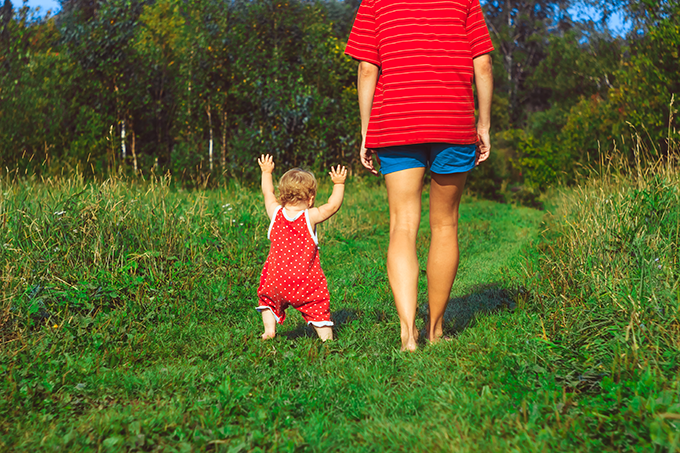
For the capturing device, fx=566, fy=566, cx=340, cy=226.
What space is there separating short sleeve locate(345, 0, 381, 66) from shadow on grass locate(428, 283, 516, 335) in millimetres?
1767

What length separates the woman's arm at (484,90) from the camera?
10.5 feet

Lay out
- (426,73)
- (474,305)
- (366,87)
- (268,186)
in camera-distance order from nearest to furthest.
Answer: (426,73), (366,87), (268,186), (474,305)

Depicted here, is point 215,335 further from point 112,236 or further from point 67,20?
point 67,20

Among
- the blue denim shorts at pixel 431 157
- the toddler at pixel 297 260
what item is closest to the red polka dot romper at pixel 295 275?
the toddler at pixel 297 260

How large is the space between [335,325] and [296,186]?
1.01 meters

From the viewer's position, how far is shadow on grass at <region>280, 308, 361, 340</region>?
3787 millimetres

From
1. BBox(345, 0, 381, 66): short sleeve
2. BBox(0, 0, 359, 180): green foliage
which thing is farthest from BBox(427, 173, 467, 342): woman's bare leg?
BBox(0, 0, 359, 180): green foliage

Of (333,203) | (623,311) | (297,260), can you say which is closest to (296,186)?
(333,203)

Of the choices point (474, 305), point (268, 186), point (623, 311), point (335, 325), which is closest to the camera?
point (623, 311)

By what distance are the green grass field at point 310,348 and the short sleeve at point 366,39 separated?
1.68 m

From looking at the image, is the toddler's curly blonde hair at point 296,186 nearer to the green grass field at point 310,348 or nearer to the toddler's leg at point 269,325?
the toddler's leg at point 269,325

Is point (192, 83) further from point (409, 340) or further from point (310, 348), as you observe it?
point (409, 340)

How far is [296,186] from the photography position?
3.56 m

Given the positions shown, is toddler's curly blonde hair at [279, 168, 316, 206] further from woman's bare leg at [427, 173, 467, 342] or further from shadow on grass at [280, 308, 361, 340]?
shadow on grass at [280, 308, 361, 340]
